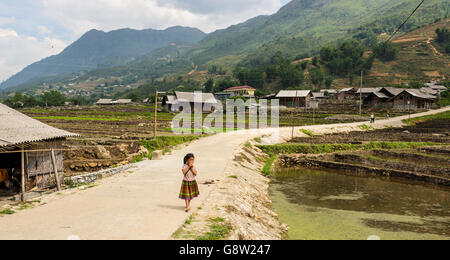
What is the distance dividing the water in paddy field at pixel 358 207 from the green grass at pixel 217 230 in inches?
137

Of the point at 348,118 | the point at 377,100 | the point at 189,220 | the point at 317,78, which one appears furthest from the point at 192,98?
the point at 189,220

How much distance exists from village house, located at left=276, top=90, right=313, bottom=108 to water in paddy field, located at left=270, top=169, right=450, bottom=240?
60.9m

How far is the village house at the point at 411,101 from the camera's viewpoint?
6975cm

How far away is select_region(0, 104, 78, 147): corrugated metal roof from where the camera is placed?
13.8 m

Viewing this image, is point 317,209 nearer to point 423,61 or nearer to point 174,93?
point 174,93

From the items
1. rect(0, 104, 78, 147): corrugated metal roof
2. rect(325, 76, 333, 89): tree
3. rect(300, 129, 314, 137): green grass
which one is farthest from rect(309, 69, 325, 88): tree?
rect(0, 104, 78, 147): corrugated metal roof

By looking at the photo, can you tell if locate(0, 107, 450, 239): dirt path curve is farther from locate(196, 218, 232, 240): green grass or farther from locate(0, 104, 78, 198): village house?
locate(0, 104, 78, 198): village house

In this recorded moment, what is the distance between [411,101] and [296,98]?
25.8 meters

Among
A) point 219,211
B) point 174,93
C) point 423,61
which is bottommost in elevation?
point 219,211

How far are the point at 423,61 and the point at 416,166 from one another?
120996 mm

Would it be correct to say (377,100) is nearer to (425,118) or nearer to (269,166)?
(425,118)

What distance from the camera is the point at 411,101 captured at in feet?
231
